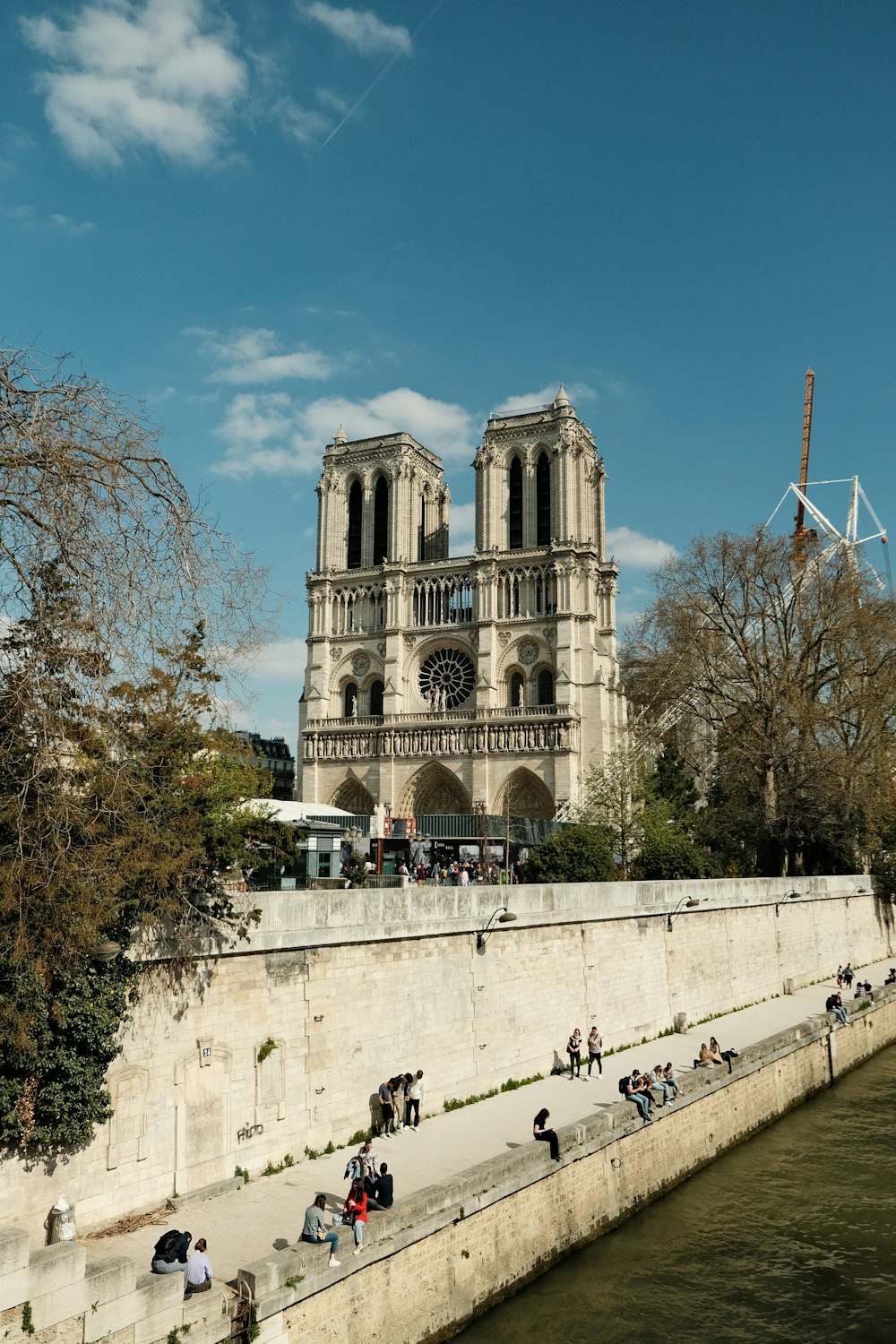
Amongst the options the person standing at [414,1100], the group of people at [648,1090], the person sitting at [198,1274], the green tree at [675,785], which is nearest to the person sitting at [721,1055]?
the group of people at [648,1090]

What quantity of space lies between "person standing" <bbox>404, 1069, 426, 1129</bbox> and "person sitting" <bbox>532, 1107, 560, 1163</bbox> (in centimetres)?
177

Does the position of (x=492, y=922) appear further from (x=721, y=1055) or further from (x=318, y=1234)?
(x=318, y=1234)

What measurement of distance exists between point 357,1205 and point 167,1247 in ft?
6.35

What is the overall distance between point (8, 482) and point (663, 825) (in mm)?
27816

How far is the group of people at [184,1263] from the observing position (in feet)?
29.0

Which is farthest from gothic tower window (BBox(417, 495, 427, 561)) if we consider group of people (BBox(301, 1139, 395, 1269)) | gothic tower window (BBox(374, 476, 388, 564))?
group of people (BBox(301, 1139, 395, 1269))

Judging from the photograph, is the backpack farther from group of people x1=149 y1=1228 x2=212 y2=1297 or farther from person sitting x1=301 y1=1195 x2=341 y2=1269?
person sitting x1=301 y1=1195 x2=341 y2=1269

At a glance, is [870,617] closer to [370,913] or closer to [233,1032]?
[370,913]

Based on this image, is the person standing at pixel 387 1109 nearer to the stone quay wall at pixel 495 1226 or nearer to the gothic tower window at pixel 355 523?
the stone quay wall at pixel 495 1226

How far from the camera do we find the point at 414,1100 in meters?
14.1

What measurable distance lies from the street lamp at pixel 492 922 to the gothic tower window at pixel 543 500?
33.3 m

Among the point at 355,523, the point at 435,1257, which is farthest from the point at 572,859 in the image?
the point at 355,523

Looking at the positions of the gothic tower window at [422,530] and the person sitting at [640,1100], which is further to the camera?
the gothic tower window at [422,530]

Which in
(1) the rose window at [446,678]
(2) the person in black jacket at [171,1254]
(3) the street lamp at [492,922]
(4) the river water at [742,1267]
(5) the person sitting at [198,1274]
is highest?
(1) the rose window at [446,678]
